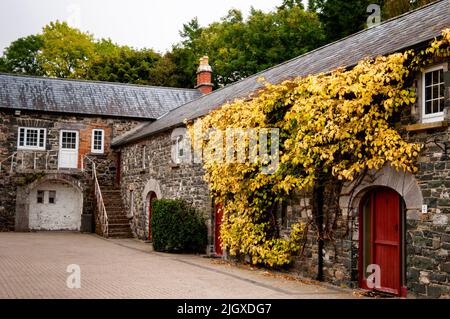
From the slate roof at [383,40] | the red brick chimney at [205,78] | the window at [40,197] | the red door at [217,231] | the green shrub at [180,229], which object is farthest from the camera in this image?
the red brick chimney at [205,78]

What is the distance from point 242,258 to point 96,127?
14.8 meters

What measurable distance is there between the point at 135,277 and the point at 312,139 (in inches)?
189

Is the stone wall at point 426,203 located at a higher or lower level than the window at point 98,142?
lower

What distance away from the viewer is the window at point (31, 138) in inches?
1007

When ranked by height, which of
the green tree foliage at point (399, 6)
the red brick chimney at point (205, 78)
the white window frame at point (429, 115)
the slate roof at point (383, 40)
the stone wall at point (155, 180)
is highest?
the green tree foliage at point (399, 6)

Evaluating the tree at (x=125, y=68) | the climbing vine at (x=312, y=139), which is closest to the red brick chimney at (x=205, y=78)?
the tree at (x=125, y=68)

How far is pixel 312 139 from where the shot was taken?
10398 mm

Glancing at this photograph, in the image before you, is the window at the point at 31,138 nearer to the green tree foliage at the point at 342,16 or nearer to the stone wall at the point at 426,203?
the green tree foliage at the point at 342,16

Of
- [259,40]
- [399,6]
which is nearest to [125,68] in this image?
[259,40]

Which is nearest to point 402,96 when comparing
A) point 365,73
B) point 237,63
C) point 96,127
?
point 365,73

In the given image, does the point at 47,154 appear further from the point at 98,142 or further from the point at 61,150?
the point at 98,142

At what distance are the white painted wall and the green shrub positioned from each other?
1144cm

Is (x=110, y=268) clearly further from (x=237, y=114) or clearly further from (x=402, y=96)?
(x=402, y=96)
